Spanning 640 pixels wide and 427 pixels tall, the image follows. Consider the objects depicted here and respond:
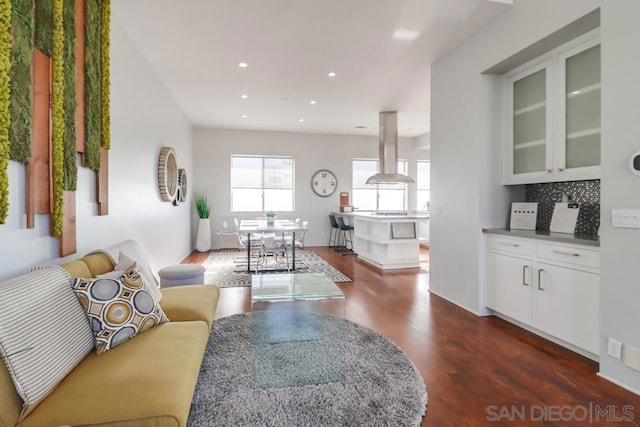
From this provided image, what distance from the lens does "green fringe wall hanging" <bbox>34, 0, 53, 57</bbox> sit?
1.88 meters

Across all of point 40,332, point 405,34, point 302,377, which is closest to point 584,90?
point 405,34

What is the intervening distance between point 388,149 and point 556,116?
13.0 ft

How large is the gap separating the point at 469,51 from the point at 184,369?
3853mm

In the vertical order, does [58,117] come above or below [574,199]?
above

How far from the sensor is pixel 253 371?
2.20 meters

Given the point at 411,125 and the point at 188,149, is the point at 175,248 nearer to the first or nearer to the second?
the point at 188,149

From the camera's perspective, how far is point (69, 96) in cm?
218

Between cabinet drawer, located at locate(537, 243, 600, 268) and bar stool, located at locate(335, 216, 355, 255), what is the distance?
4774 mm

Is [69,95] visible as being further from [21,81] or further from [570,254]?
[570,254]

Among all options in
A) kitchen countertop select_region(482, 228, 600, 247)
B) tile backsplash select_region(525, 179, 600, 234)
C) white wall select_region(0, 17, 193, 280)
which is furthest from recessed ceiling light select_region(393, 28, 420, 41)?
white wall select_region(0, 17, 193, 280)

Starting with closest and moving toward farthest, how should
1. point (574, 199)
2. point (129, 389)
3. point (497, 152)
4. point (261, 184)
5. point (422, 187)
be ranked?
point (129, 389), point (574, 199), point (497, 152), point (261, 184), point (422, 187)

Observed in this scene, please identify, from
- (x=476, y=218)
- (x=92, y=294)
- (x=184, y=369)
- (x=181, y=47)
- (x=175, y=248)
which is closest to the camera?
(x=184, y=369)

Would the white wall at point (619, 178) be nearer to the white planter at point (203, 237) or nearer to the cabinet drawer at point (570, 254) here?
the cabinet drawer at point (570, 254)

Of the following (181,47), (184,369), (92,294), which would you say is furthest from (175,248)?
(184,369)
